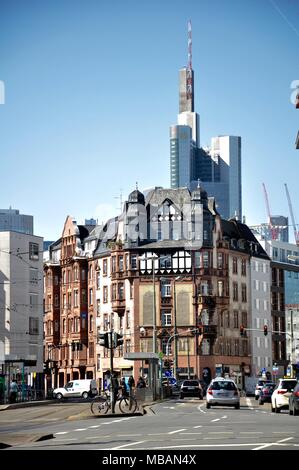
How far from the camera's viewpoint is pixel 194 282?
14438cm

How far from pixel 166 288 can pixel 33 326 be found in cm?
2267

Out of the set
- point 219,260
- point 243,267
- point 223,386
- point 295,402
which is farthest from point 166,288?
point 295,402

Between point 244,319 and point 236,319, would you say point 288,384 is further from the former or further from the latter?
point 244,319

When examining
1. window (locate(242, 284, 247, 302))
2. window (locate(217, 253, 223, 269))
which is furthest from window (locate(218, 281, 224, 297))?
window (locate(242, 284, 247, 302))

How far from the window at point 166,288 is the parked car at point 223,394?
86.4m

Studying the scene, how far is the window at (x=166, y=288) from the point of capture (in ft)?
475

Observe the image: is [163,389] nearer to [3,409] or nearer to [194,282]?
[3,409]

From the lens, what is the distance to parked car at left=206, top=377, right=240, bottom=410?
57.8 meters

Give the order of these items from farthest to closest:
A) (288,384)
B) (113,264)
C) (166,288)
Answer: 1. (113,264)
2. (166,288)
3. (288,384)

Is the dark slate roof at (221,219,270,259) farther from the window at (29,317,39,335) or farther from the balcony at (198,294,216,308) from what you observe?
the window at (29,317,39,335)

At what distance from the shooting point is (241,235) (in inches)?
6304
